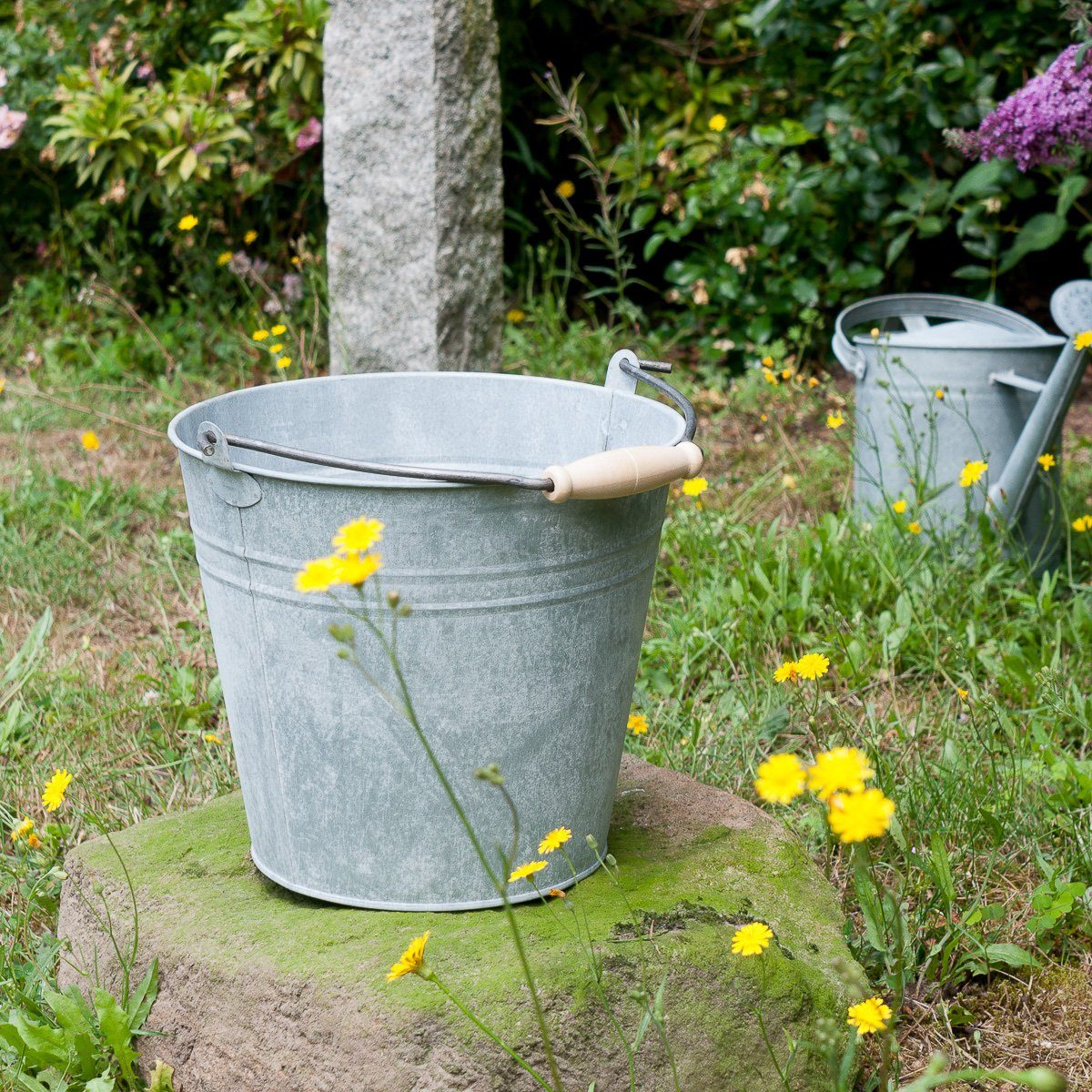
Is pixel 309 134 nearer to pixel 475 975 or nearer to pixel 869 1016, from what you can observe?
pixel 475 975

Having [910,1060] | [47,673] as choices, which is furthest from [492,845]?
[47,673]

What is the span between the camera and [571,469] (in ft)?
3.88

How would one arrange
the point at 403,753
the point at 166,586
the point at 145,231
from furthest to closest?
the point at 145,231, the point at 166,586, the point at 403,753

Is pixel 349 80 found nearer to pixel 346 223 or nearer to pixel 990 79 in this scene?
pixel 346 223

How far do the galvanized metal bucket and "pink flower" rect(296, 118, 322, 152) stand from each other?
2.70 metres

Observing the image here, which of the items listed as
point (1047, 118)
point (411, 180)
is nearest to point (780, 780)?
point (1047, 118)

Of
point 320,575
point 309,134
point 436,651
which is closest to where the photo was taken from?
point 320,575

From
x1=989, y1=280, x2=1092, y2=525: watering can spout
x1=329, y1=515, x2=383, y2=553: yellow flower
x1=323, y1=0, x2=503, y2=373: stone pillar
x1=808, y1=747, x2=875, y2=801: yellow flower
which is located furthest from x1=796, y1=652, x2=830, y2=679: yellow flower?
x1=323, y1=0, x2=503, y2=373: stone pillar

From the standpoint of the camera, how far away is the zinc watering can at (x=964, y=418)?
2.54m

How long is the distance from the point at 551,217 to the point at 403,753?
3.59m

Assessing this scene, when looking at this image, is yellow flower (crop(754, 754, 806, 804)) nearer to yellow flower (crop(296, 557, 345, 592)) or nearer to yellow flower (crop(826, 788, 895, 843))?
yellow flower (crop(826, 788, 895, 843))

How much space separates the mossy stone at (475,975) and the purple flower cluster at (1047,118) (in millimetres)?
1643

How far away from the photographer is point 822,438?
3.75 m

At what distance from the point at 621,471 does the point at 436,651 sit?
0.27 metres
